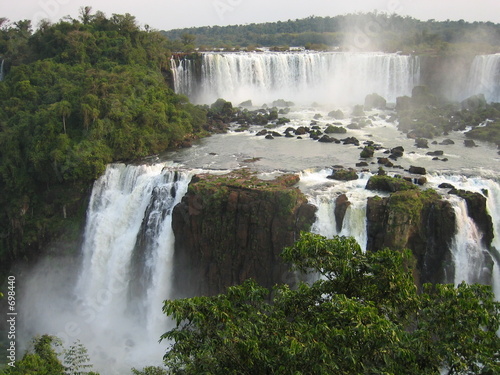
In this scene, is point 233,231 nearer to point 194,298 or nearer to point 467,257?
point 467,257

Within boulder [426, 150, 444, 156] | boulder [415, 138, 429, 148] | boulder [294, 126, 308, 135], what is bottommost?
boulder [426, 150, 444, 156]

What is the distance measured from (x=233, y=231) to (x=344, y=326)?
11.5 meters

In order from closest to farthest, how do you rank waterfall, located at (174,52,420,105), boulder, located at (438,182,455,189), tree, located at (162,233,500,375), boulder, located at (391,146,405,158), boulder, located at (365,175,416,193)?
1. tree, located at (162,233,500,375)
2. boulder, located at (365,175,416,193)
3. boulder, located at (438,182,455,189)
4. boulder, located at (391,146,405,158)
5. waterfall, located at (174,52,420,105)

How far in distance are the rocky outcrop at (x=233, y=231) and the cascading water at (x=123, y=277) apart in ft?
3.31

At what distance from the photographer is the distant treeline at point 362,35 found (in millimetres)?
49072

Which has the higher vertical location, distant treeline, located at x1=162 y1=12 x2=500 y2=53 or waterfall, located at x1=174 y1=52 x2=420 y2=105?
distant treeline, located at x1=162 y1=12 x2=500 y2=53

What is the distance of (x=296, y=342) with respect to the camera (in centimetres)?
661

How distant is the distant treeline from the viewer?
4907 cm

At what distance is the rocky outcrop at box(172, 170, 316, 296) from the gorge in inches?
1.5


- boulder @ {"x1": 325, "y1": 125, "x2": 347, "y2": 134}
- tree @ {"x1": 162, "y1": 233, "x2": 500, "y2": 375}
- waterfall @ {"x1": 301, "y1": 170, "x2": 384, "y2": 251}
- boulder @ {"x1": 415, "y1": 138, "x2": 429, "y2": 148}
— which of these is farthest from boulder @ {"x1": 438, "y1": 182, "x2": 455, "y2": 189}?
tree @ {"x1": 162, "y1": 233, "x2": 500, "y2": 375}

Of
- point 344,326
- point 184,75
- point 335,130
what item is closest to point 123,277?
point 344,326

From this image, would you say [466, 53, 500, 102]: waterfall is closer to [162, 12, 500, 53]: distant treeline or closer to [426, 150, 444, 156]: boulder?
[162, 12, 500, 53]: distant treeline

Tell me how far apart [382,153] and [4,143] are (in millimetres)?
18446

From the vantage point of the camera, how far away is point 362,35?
191 ft
